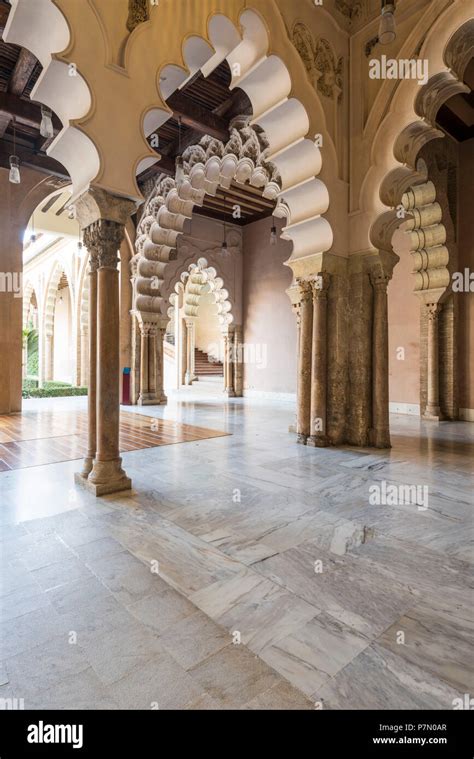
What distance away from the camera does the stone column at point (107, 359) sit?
383cm

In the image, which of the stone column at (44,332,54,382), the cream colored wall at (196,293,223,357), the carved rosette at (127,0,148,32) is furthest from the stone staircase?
the carved rosette at (127,0,148,32)

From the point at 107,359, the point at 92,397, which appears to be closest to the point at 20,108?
the point at 107,359

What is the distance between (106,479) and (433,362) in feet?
26.4

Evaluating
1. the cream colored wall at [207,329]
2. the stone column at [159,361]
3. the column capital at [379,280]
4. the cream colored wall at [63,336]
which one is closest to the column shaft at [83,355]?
the cream colored wall at [207,329]

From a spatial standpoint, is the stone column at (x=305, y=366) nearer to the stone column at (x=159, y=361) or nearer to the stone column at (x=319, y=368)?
the stone column at (x=319, y=368)

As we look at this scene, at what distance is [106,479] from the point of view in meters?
3.76

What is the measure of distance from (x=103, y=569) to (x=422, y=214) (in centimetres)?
966

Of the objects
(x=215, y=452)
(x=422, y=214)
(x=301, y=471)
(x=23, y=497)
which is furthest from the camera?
(x=422, y=214)

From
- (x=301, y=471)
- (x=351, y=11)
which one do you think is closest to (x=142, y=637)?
(x=301, y=471)

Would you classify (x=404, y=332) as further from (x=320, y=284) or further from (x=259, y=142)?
(x=259, y=142)

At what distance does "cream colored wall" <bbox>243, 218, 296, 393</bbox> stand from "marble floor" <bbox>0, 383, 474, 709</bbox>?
942 centimetres

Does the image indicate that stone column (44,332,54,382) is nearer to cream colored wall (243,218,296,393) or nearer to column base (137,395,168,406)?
cream colored wall (243,218,296,393)
